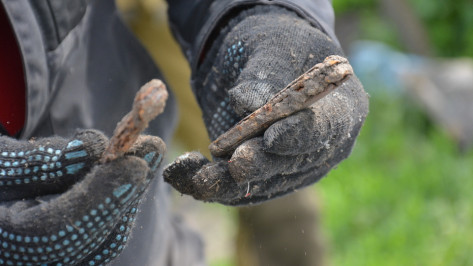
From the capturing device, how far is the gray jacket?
1.08 meters

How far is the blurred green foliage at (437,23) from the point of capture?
3822 mm

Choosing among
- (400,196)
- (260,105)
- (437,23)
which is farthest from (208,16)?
(437,23)

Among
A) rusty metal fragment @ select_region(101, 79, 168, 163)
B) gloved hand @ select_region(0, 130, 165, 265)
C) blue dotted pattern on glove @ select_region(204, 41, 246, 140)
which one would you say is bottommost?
blue dotted pattern on glove @ select_region(204, 41, 246, 140)

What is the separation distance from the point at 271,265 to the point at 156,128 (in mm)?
1214

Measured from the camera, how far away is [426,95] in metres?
3.42

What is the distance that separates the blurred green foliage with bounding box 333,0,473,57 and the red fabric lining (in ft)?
10.8

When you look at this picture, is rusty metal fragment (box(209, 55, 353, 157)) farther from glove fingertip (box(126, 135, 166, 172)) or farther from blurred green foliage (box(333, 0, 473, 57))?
blurred green foliage (box(333, 0, 473, 57))

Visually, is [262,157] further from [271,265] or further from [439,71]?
[439,71]

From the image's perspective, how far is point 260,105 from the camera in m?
1.06

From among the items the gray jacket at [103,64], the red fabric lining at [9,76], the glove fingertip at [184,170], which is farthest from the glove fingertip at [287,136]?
the red fabric lining at [9,76]

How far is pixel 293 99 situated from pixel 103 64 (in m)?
0.54

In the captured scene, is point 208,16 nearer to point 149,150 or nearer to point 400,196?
point 149,150

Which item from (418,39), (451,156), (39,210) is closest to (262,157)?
(39,210)

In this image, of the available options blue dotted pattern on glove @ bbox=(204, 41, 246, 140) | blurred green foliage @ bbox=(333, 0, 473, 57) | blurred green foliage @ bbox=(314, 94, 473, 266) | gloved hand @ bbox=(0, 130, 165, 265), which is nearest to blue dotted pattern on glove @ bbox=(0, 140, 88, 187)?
gloved hand @ bbox=(0, 130, 165, 265)
